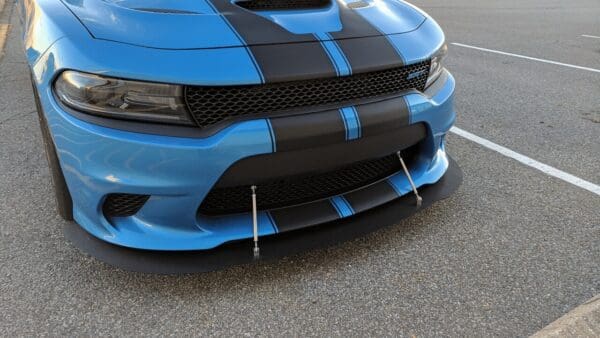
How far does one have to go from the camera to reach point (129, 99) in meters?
1.66

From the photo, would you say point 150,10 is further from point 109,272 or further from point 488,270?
point 488,270

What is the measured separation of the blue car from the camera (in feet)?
5.45

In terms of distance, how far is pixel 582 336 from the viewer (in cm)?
163

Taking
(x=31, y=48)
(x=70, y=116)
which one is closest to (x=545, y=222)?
(x=70, y=116)

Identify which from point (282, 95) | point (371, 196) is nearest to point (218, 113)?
point (282, 95)

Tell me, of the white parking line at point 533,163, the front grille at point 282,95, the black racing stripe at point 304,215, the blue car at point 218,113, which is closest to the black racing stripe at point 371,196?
the blue car at point 218,113

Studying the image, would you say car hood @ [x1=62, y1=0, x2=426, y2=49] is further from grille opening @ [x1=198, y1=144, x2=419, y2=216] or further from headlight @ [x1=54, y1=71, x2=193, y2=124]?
grille opening @ [x1=198, y1=144, x2=419, y2=216]

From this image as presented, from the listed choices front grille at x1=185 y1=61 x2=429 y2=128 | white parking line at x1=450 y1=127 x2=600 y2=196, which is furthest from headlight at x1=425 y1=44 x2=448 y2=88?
white parking line at x1=450 y1=127 x2=600 y2=196

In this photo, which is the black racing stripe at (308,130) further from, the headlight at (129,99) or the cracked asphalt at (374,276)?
the cracked asphalt at (374,276)

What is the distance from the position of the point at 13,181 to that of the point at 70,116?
1.41 meters

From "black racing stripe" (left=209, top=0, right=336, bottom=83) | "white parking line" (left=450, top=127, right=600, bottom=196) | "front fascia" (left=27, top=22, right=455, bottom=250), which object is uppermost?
"black racing stripe" (left=209, top=0, right=336, bottom=83)

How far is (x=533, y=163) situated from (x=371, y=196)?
1564 mm

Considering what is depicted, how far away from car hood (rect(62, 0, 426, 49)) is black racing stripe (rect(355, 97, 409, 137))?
12.3 inches

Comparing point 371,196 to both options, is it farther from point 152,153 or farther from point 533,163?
point 533,163
